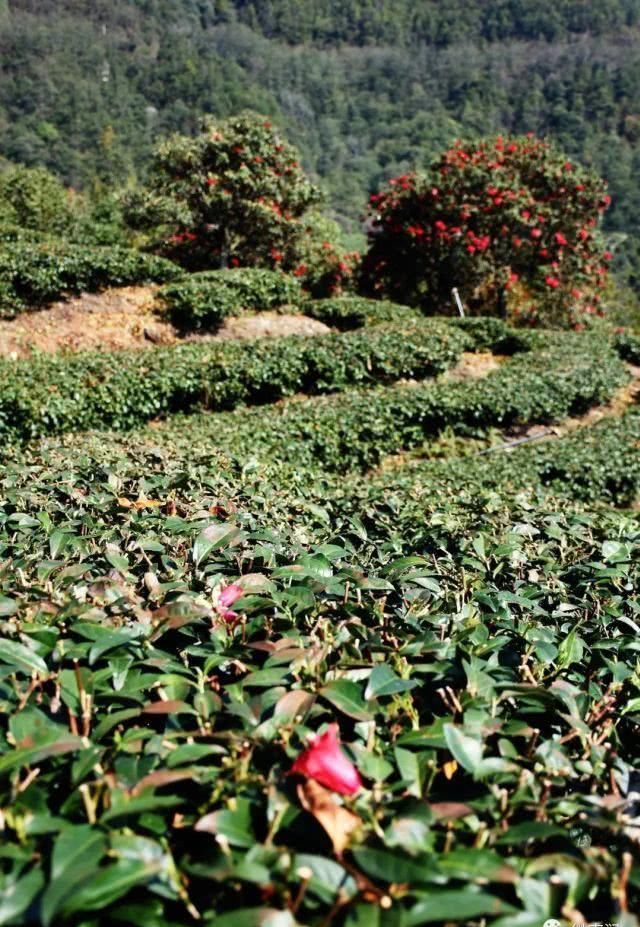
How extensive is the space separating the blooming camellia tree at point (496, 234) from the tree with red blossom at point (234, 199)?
226 cm

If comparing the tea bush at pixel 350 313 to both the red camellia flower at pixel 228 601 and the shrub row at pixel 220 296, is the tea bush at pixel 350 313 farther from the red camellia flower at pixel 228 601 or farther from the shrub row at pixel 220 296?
the red camellia flower at pixel 228 601

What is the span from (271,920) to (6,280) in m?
12.0

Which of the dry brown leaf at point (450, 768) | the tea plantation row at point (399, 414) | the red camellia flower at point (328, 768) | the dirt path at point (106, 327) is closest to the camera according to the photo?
the red camellia flower at point (328, 768)

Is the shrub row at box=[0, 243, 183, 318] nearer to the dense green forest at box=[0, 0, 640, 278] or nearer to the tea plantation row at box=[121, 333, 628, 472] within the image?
the tea plantation row at box=[121, 333, 628, 472]

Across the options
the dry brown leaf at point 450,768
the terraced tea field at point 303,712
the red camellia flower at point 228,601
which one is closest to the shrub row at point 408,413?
the terraced tea field at point 303,712

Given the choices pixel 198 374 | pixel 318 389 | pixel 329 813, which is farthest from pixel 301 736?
pixel 318 389

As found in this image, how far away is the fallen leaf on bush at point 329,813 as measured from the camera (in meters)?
0.97

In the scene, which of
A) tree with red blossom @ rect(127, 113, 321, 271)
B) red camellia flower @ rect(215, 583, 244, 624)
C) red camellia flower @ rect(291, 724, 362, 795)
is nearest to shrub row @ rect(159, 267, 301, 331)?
tree with red blossom @ rect(127, 113, 321, 271)

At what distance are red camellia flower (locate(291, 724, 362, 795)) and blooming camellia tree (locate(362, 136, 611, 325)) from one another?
51.6 ft

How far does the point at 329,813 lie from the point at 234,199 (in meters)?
16.4

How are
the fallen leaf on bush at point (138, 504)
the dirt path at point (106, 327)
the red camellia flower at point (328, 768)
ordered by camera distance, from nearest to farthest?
the red camellia flower at point (328, 768) → the fallen leaf on bush at point (138, 504) → the dirt path at point (106, 327)

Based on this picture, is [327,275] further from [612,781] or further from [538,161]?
[612,781]

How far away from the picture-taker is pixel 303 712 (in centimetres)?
124

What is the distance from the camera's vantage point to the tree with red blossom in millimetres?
15789
